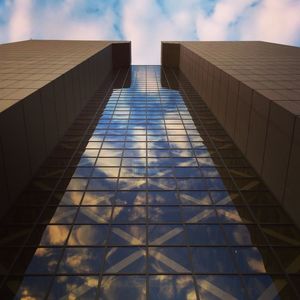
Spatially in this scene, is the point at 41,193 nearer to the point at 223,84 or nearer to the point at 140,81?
the point at 223,84

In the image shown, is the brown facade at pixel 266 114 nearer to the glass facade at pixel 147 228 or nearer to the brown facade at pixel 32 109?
the glass facade at pixel 147 228

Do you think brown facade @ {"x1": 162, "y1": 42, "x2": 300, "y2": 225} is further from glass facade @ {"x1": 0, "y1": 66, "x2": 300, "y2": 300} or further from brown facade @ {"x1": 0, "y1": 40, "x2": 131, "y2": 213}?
brown facade @ {"x1": 0, "y1": 40, "x2": 131, "y2": 213}

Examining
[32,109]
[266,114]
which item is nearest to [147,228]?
[266,114]

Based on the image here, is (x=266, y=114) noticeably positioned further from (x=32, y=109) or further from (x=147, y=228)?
(x=32, y=109)

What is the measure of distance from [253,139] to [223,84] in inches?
331

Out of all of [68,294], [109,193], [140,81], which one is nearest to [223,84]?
[109,193]

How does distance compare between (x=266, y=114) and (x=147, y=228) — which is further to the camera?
(x=266, y=114)

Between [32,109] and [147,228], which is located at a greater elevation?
[32,109]

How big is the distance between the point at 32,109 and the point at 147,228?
8.85m

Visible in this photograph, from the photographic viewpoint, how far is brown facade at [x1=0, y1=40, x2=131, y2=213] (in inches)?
648

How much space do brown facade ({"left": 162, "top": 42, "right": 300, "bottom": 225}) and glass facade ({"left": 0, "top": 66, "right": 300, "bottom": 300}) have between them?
3.32ft

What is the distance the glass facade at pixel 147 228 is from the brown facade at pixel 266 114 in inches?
39.8

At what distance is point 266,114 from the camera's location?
1867 centimetres

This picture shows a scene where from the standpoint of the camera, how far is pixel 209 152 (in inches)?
961
